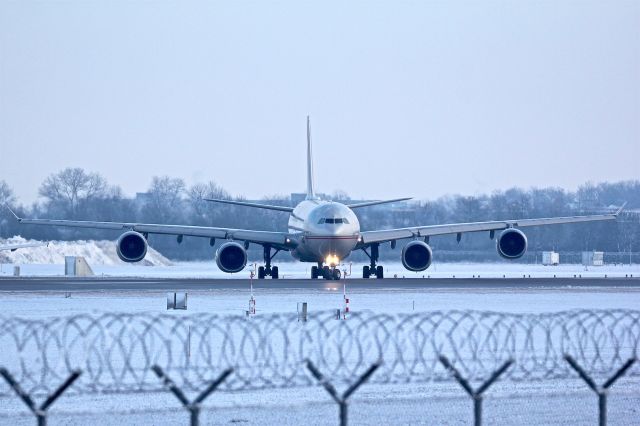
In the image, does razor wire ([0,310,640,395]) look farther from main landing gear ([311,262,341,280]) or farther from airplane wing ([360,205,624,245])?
airplane wing ([360,205,624,245])

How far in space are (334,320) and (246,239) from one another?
26087 mm

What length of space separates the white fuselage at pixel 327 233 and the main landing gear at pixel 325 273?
398mm

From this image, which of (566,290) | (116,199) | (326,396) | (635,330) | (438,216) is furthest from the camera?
(438,216)

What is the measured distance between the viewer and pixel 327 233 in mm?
51969

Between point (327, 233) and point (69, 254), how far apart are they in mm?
42163

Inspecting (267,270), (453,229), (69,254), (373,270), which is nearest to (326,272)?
(267,270)

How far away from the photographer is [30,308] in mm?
32531

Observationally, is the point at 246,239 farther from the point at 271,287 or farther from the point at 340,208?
the point at 271,287

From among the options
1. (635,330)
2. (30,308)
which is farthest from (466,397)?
(30,308)

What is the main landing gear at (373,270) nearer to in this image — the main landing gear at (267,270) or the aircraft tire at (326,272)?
the aircraft tire at (326,272)

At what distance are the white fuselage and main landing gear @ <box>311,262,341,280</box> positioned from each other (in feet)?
1.31

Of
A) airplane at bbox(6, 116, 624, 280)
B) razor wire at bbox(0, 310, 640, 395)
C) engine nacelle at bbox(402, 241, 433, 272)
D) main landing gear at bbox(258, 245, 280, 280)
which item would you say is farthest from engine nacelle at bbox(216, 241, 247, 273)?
razor wire at bbox(0, 310, 640, 395)

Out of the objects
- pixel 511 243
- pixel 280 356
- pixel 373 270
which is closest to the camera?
pixel 280 356

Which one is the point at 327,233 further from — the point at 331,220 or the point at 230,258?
the point at 230,258
